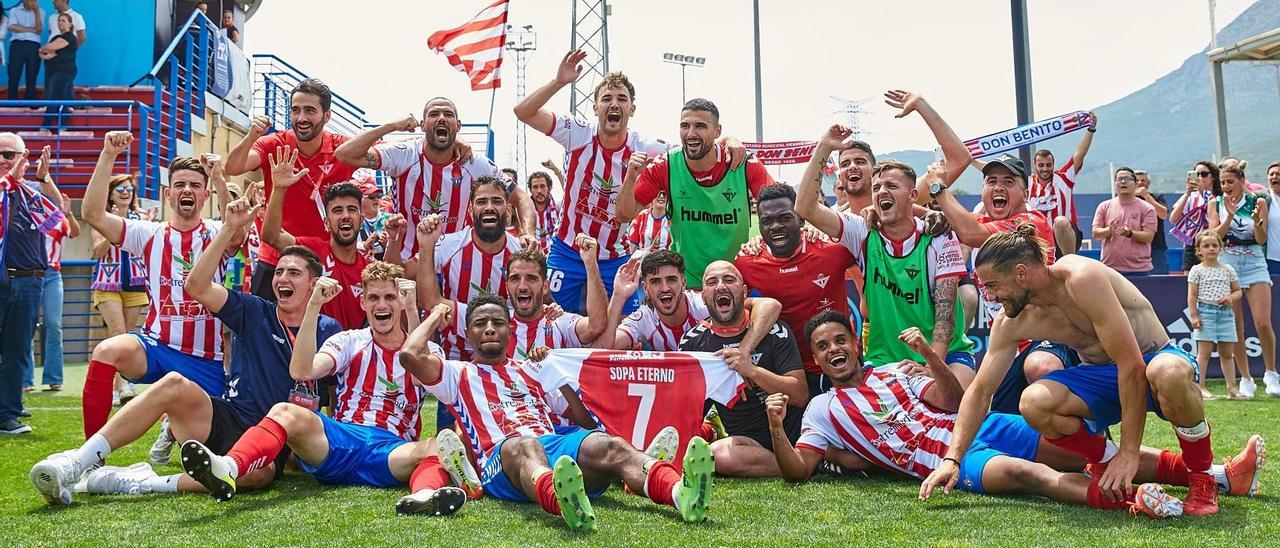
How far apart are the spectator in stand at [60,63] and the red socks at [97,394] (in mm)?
11447

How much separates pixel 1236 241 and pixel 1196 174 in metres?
1.38

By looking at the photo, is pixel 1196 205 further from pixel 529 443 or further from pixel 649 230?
pixel 529 443

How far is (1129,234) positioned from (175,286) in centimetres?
979

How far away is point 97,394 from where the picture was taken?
5777 mm

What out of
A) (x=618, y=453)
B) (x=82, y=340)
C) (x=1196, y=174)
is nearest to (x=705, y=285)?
(x=618, y=453)

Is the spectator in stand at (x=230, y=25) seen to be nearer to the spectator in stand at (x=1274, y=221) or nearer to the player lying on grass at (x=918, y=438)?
the player lying on grass at (x=918, y=438)

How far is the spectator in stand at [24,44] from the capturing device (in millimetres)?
15086

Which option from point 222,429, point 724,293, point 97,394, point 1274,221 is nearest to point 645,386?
point 724,293

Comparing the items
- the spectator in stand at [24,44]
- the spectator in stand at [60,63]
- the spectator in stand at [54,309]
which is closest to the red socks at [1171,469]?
the spectator in stand at [54,309]

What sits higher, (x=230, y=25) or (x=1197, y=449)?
(x=230, y=25)

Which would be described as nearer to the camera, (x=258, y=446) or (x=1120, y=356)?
(x=1120, y=356)

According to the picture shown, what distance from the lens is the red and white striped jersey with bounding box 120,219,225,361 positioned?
20.0ft

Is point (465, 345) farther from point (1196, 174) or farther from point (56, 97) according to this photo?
point (56, 97)

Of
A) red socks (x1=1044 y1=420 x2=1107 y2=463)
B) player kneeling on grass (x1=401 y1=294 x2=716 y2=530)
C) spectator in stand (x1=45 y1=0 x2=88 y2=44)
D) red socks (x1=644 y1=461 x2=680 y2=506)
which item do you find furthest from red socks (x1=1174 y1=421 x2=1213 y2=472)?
spectator in stand (x1=45 y1=0 x2=88 y2=44)
